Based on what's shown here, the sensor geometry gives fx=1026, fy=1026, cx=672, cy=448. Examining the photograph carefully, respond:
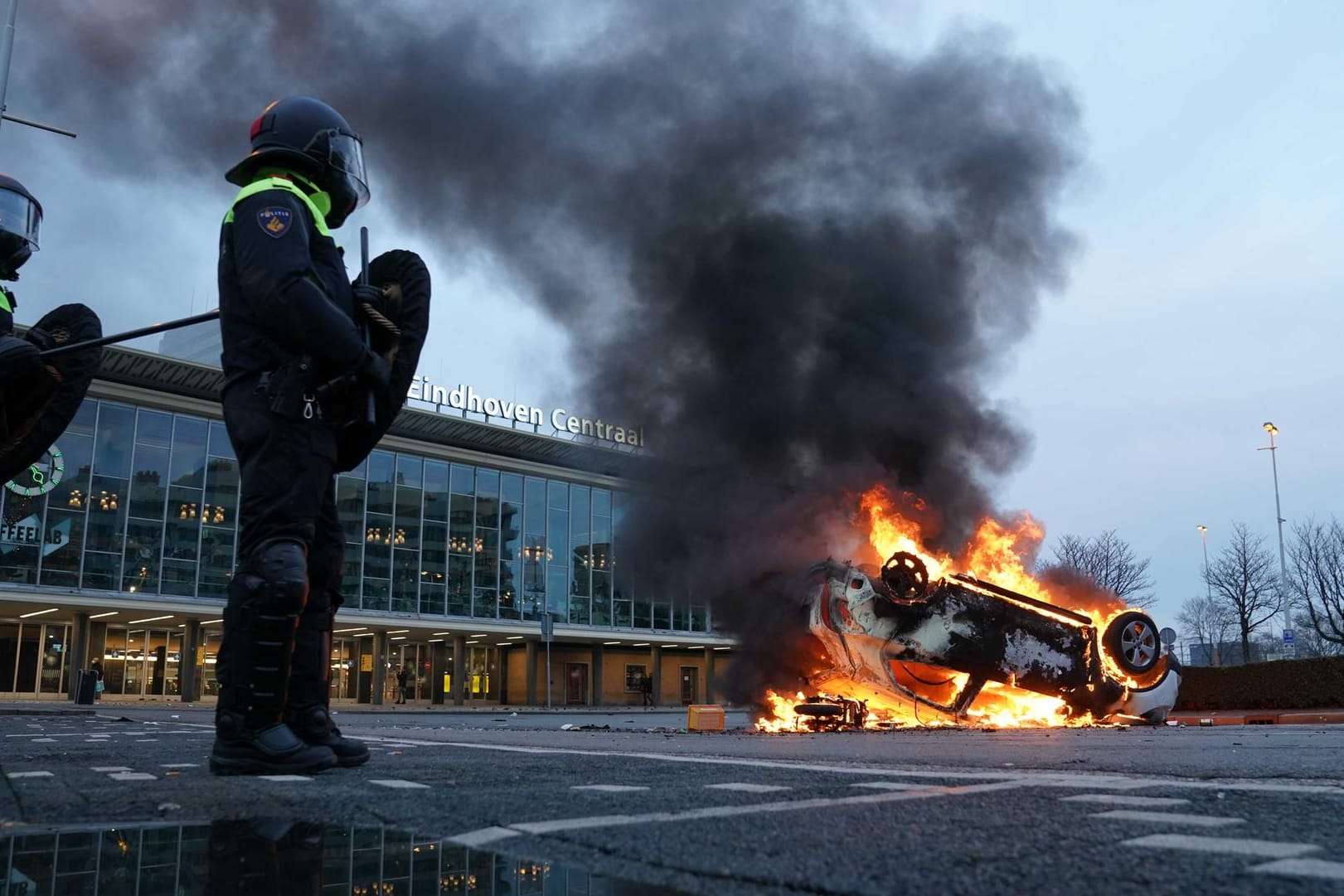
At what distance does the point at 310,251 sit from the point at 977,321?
1559cm

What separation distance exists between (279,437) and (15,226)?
16.1 feet

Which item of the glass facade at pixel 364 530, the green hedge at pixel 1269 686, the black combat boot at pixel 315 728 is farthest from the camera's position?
the glass facade at pixel 364 530

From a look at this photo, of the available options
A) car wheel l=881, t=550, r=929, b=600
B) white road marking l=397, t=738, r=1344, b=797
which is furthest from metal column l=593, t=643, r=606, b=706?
white road marking l=397, t=738, r=1344, b=797

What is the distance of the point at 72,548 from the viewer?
32.7 metres

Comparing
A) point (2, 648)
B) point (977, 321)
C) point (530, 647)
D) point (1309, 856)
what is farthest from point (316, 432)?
point (530, 647)

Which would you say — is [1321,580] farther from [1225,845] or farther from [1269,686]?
[1225,845]

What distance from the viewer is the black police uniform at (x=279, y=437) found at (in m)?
4.09

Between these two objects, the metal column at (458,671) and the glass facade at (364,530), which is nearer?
the glass facade at (364,530)

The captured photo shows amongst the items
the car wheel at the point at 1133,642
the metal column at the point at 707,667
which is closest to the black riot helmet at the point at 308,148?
the car wheel at the point at 1133,642

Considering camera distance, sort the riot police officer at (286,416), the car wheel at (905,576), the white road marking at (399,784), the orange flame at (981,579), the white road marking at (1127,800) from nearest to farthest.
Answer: the white road marking at (1127,800), the white road marking at (399,784), the riot police officer at (286,416), the car wheel at (905,576), the orange flame at (981,579)

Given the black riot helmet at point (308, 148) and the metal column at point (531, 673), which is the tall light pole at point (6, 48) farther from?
the metal column at point (531, 673)

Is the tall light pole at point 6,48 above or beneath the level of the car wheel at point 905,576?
above

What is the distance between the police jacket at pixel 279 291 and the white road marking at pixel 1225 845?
3538mm

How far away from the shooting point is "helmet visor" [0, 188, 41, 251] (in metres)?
7.59
